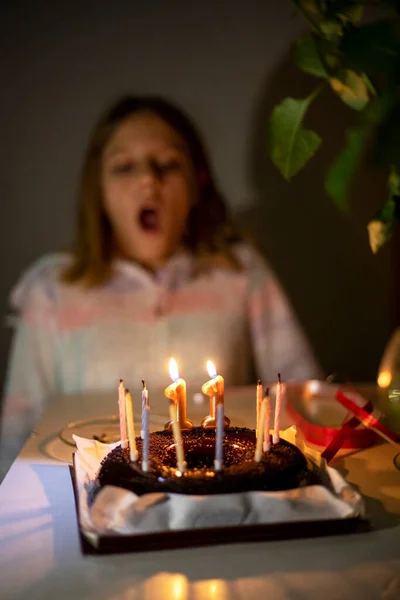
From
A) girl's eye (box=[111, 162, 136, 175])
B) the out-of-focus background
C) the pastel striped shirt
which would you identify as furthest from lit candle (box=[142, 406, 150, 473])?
the out-of-focus background

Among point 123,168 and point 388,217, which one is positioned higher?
point 123,168

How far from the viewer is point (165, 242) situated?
1.63m

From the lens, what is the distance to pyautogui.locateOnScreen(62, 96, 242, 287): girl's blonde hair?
1.63m

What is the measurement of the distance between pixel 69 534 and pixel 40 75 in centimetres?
148

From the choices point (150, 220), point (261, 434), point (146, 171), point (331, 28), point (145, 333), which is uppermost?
point (331, 28)

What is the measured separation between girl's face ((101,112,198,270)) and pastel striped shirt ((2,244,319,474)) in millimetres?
68

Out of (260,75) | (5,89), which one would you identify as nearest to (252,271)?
(260,75)

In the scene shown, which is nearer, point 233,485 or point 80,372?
point 233,485

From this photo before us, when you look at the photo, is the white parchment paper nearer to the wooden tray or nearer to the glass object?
the wooden tray

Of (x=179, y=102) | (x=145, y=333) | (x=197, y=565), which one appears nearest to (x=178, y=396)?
(x=197, y=565)

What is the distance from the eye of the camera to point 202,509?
0.59 metres

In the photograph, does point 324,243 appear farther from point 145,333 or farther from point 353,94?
point 353,94

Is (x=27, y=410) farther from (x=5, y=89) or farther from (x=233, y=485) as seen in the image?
(x=233, y=485)

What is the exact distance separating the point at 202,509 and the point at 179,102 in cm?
145
